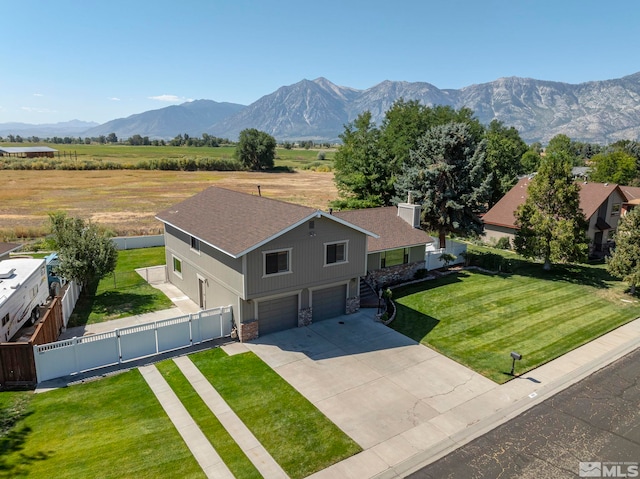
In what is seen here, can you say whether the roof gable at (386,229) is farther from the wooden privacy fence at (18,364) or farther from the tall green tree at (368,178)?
the wooden privacy fence at (18,364)

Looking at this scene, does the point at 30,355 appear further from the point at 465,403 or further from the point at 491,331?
the point at 491,331

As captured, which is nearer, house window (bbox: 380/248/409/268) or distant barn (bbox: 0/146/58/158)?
house window (bbox: 380/248/409/268)

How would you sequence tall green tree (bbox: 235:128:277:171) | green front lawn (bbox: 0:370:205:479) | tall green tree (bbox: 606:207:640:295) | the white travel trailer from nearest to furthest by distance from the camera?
green front lawn (bbox: 0:370:205:479) → the white travel trailer → tall green tree (bbox: 606:207:640:295) → tall green tree (bbox: 235:128:277:171)

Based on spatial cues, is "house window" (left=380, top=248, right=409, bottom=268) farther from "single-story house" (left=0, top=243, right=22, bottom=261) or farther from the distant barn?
the distant barn

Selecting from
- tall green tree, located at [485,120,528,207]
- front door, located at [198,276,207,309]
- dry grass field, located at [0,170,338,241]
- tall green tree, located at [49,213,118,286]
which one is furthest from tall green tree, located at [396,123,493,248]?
dry grass field, located at [0,170,338,241]

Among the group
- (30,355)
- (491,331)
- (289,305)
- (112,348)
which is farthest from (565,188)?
(30,355)

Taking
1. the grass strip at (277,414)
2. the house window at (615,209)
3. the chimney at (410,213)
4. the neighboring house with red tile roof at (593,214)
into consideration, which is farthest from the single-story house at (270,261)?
the house window at (615,209)
